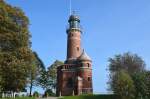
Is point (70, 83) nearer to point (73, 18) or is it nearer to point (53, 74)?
point (53, 74)

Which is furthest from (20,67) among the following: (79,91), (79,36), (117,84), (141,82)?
(79,36)

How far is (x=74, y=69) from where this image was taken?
78250mm

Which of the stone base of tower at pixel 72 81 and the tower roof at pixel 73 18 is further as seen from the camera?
the tower roof at pixel 73 18

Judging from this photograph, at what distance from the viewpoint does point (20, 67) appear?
144 feet

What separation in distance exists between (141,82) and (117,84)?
4303mm

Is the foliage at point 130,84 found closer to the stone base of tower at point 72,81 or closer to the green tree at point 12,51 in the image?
the stone base of tower at point 72,81

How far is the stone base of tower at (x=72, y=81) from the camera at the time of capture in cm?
7581

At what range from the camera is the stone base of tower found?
249 feet

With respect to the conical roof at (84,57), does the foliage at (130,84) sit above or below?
below

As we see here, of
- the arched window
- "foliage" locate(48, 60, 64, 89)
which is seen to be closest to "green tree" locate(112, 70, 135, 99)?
the arched window

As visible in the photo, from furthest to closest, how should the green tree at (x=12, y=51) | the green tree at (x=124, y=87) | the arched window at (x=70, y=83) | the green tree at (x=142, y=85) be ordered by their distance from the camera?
the arched window at (x=70, y=83) → the green tree at (x=142, y=85) → the green tree at (x=124, y=87) → the green tree at (x=12, y=51)

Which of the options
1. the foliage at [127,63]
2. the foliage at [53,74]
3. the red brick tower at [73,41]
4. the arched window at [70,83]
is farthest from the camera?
the foliage at [53,74]

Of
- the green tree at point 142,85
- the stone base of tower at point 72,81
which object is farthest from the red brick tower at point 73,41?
the green tree at point 142,85

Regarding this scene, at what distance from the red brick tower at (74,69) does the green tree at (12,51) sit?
94.7 ft
